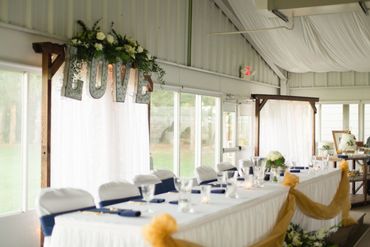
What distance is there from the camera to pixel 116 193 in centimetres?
439

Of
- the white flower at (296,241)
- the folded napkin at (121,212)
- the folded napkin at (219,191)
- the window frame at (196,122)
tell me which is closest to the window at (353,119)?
the window frame at (196,122)

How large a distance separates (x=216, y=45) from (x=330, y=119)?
166 inches

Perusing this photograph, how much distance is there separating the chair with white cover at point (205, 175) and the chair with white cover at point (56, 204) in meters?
2.07

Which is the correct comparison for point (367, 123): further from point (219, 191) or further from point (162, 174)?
point (219, 191)

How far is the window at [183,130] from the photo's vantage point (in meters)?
7.96

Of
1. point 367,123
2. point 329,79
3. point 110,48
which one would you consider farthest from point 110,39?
point 367,123

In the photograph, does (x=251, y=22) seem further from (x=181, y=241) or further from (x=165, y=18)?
(x=181, y=241)

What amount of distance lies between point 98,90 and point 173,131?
100 inches

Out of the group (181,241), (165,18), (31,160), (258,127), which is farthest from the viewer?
(258,127)

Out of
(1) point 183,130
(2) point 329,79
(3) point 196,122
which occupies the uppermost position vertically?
(2) point 329,79

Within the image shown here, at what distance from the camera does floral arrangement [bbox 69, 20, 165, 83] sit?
572cm

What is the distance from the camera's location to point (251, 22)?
947 centimetres

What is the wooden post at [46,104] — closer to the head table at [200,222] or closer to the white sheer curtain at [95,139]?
the white sheer curtain at [95,139]

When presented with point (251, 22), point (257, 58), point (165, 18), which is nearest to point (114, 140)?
point (165, 18)
